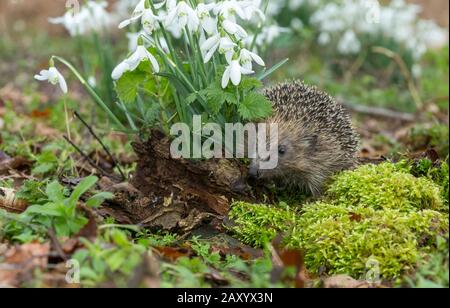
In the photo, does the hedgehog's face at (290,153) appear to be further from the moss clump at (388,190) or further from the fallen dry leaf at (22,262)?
the fallen dry leaf at (22,262)

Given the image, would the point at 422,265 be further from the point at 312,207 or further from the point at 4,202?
the point at 4,202

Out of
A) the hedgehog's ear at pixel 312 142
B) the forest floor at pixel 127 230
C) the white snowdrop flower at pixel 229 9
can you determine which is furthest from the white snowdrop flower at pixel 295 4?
the white snowdrop flower at pixel 229 9

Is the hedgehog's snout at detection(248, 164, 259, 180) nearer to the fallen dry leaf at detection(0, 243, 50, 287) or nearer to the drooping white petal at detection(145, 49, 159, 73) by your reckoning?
the drooping white petal at detection(145, 49, 159, 73)

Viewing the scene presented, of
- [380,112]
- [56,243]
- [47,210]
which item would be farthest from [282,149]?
[380,112]

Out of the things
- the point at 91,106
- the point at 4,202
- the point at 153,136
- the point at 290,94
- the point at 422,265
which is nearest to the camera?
the point at 422,265

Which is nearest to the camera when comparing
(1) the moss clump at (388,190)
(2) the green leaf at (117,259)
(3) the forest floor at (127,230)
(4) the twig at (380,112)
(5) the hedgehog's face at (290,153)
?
(2) the green leaf at (117,259)

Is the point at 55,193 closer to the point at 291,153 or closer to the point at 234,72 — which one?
the point at 234,72

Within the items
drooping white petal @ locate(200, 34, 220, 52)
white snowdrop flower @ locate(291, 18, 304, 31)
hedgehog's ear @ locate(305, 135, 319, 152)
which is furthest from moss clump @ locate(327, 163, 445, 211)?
white snowdrop flower @ locate(291, 18, 304, 31)
